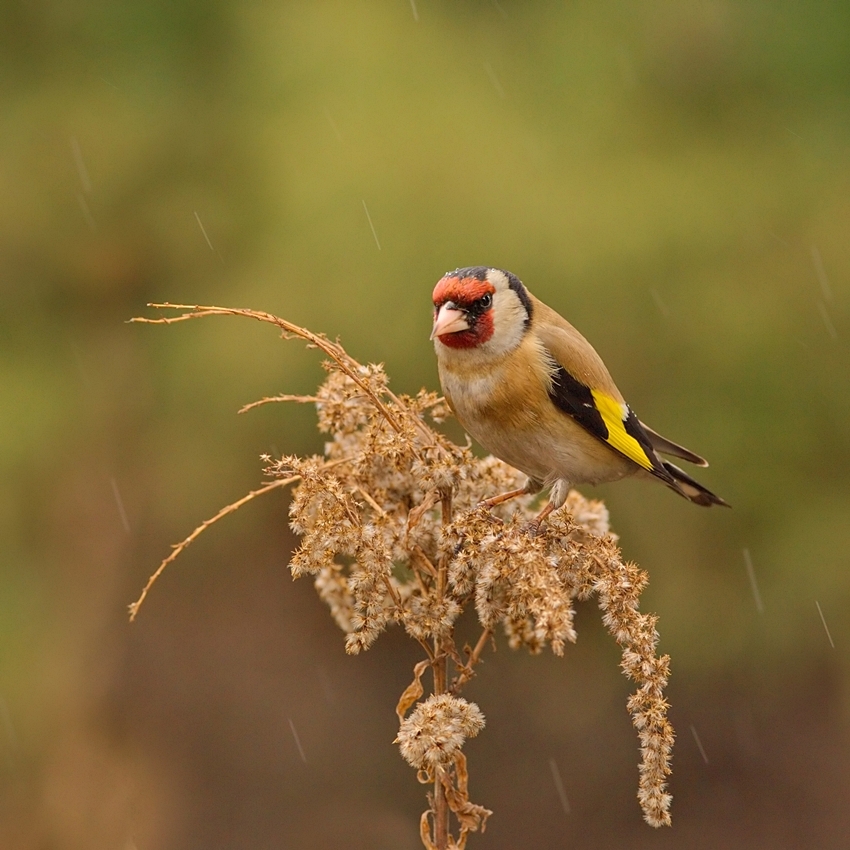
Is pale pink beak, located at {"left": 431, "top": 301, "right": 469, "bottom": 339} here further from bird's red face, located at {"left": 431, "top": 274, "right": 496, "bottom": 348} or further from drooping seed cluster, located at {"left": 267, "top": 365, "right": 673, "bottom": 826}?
drooping seed cluster, located at {"left": 267, "top": 365, "right": 673, "bottom": 826}

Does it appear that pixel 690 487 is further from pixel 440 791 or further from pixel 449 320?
pixel 440 791

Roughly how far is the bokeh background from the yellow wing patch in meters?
2.29

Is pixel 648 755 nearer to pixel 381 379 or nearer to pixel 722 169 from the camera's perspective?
pixel 381 379

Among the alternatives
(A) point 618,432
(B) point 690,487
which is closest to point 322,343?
(A) point 618,432

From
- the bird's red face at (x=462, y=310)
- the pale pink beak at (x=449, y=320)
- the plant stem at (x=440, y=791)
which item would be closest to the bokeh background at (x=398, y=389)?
the bird's red face at (x=462, y=310)

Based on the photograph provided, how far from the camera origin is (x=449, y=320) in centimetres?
208

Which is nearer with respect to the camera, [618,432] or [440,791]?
[440,791]

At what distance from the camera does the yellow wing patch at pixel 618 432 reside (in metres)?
2.35

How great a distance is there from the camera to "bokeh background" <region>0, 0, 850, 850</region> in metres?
4.88

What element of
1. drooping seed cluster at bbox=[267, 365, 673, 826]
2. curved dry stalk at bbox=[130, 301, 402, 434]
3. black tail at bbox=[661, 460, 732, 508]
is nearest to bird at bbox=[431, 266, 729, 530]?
black tail at bbox=[661, 460, 732, 508]

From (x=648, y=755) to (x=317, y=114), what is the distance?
15.7 feet

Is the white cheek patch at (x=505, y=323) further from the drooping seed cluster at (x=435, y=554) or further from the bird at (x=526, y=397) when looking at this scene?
the drooping seed cluster at (x=435, y=554)

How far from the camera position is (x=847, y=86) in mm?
5832

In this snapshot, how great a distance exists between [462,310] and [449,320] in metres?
0.06
